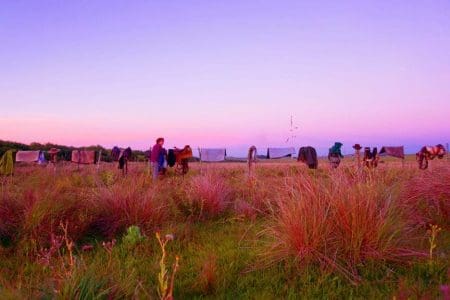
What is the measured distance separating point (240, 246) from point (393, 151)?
61.0 ft

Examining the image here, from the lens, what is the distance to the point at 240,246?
18.8ft

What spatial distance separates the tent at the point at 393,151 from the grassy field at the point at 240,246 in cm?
1562

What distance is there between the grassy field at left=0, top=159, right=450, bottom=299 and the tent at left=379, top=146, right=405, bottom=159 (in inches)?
615

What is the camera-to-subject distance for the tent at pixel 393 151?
2246 centimetres

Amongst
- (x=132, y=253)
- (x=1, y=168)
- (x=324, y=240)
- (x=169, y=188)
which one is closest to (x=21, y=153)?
(x=1, y=168)

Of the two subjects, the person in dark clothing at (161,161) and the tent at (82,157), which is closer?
the person in dark clothing at (161,161)

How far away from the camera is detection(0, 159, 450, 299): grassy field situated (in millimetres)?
3963

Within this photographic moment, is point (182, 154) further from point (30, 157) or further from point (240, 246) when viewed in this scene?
point (240, 246)

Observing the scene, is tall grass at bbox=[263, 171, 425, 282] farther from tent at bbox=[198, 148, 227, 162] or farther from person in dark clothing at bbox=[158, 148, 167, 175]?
tent at bbox=[198, 148, 227, 162]

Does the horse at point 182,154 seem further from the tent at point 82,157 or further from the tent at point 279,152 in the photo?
the tent at point 279,152

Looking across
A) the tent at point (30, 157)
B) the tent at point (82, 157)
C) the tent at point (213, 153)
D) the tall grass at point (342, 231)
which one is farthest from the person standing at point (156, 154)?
the tent at point (30, 157)

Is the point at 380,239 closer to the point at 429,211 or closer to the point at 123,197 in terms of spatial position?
the point at 429,211

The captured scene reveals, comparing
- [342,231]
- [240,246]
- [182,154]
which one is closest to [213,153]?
[182,154]

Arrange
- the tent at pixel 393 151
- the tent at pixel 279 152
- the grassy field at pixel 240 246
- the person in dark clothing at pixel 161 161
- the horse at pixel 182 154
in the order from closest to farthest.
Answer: the grassy field at pixel 240 246
the person in dark clothing at pixel 161 161
the horse at pixel 182 154
the tent at pixel 393 151
the tent at pixel 279 152
